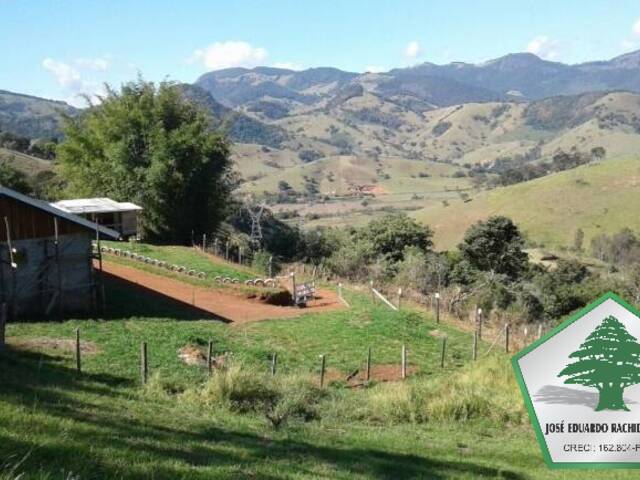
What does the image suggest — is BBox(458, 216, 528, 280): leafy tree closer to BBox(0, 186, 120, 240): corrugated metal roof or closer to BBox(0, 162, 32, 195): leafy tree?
BBox(0, 162, 32, 195): leafy tree

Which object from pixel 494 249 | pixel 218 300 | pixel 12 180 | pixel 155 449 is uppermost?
pixel 155 449

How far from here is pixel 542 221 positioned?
106 meters

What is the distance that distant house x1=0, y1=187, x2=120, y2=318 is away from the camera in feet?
68.3

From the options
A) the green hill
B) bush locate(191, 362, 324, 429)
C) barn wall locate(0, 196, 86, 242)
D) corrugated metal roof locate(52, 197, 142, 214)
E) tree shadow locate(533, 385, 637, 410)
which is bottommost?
the green hill

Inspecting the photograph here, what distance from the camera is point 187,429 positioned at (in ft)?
30.8

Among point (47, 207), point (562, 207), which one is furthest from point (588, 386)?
point (562, 207)

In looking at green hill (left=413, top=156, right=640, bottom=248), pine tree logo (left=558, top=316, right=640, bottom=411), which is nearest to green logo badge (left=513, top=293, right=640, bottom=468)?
pine tree logo (left=558, top=316, right=640, bottom=411)

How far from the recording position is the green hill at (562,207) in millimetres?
102812

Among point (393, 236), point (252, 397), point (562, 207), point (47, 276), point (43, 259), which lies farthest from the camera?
point (562, 207)

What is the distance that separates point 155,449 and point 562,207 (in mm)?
110326

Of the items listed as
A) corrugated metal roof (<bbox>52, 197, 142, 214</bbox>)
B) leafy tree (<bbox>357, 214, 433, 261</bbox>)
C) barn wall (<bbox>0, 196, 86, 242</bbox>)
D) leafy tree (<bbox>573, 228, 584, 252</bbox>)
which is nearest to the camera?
barn wall (<bbox>0, 196, 86, 242</bbox>)

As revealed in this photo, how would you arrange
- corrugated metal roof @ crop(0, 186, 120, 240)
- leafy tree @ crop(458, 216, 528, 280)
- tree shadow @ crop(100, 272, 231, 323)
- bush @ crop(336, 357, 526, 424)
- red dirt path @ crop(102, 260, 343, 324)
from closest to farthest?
bush @ crop(336, 357, 526, 424), corrugated metal roof @ crop(0, 186, 120, 240), tree shadow @ crop(100, 272, 231, 323), red dirt path @ crop(102, 260, 343, 324), leafy tree @ crop(458, 216, 528, 280)

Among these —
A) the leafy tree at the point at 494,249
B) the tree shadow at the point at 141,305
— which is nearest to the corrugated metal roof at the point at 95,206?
the tree shadow at the point at 141,305

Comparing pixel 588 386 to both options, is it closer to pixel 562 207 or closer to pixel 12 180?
pixel 12 180
